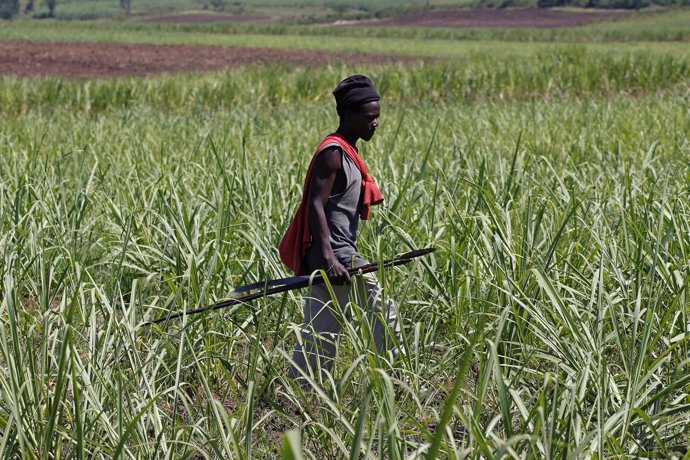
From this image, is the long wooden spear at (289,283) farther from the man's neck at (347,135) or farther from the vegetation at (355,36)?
the vegetation at (355,36)

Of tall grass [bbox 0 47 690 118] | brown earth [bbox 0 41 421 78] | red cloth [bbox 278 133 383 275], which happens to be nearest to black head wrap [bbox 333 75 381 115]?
red cloth [bbox 278 133 383 275]

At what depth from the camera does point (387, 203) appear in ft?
13.4

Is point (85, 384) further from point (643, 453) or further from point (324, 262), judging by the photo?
point (643, 453)

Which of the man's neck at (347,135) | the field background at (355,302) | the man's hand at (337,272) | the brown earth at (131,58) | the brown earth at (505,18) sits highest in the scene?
the man's neck at (347,135)

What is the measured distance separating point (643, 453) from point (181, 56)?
87.3ft

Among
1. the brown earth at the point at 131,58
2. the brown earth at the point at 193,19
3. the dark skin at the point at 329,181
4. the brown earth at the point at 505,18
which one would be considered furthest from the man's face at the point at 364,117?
the brown earth at the point at 193,19

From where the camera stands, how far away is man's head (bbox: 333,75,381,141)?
9.23ft

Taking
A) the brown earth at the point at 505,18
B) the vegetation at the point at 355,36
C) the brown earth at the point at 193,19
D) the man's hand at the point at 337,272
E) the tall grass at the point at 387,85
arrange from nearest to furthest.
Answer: the man's hand at the point at 337,272, the tall grass at the point at 387,85, the vegetation at the point at 355,36, the brown earth at the point at 505,18, the brown earth at the point at 193,19

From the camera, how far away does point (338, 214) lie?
2.91 metres

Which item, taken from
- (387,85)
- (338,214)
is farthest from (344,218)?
(387,85)

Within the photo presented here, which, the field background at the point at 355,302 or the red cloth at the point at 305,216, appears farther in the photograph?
the red cloth at the point at 305,216

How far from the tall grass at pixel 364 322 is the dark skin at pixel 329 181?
8.3 inches

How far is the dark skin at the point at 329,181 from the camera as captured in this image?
2773 millimetres

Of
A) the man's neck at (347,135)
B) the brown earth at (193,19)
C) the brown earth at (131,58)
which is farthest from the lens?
the brown earth at (193,19)
